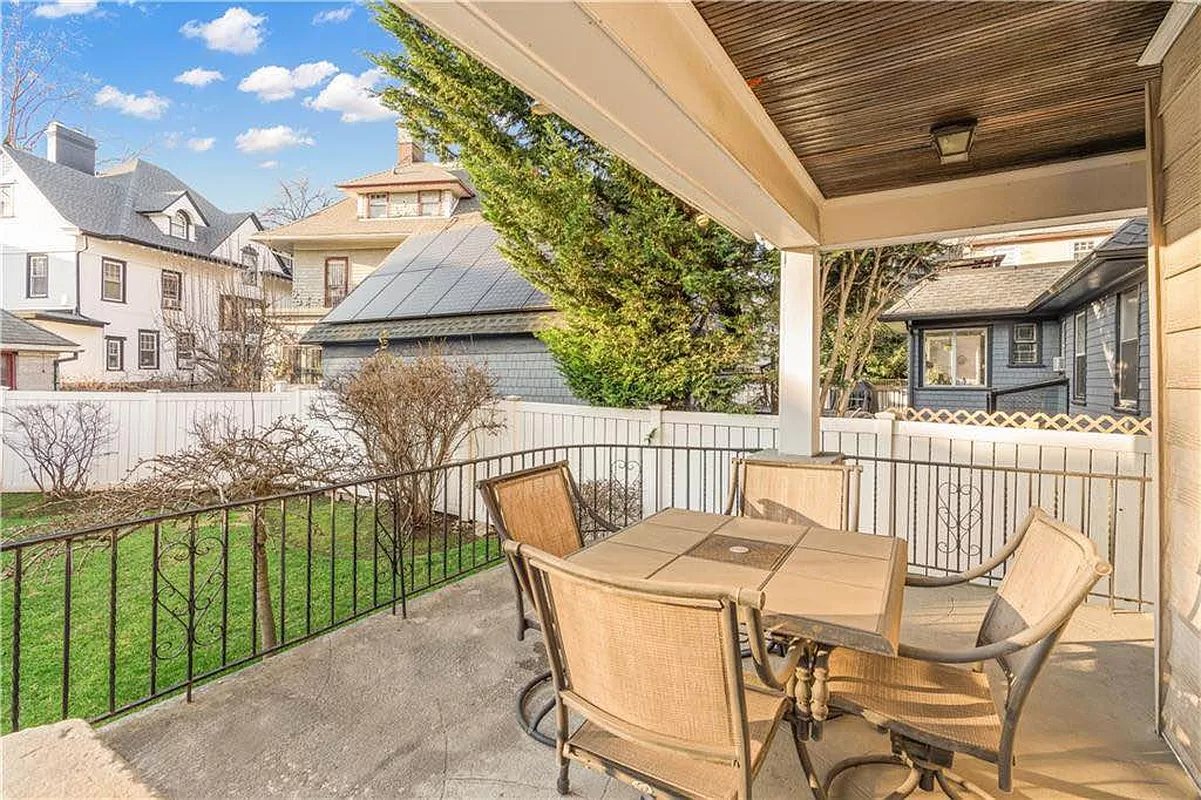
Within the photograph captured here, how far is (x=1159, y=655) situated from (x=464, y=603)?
3476mm

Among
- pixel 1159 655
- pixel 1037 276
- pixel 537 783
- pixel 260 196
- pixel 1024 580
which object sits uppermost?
pixel 260 196

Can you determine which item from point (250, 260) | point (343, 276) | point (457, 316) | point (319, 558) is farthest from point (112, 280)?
point (319, 558)

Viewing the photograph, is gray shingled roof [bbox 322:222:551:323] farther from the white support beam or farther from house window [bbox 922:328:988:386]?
house window [bbox 922:328:988:386]

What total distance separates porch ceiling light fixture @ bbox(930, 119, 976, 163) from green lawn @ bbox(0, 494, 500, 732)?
144 inches

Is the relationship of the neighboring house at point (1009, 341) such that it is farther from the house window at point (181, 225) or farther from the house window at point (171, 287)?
the house window at point (181, 225)

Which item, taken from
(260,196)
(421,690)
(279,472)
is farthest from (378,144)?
(421,690)

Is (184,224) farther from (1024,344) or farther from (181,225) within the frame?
(1024,344)

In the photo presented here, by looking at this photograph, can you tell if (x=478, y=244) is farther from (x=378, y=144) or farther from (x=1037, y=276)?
(x=1037, y=276)

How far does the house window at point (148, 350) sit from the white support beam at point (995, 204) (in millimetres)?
19063

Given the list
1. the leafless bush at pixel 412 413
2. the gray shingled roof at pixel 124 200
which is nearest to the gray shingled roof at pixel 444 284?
the leafless bush at pixel 412 413

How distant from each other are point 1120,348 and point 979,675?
23.7ft

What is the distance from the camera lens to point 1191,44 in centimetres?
214

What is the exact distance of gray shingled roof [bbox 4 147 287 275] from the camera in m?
15.8

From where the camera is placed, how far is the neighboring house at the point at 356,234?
16703 mm
